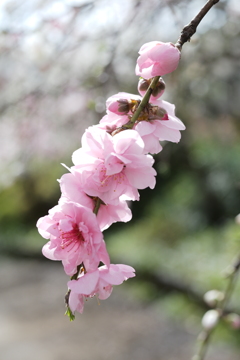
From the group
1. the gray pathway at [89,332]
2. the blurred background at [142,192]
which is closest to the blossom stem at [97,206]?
the blurred background at [142,192]

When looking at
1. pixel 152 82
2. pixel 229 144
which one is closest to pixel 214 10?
pixel 152 82

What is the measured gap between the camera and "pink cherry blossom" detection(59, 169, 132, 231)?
394 mm

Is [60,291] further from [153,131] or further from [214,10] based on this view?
[153,131]

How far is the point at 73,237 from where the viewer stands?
41cm

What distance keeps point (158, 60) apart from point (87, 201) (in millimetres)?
162

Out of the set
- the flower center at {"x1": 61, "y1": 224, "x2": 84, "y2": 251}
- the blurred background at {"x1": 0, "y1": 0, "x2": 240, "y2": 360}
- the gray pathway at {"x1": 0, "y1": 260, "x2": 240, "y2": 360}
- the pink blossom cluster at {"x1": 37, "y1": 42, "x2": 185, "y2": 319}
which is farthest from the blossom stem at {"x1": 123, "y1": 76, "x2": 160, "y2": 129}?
the gray pathway at {"x1": 0, "y1": 260, "x2": 240, "y2": 360}

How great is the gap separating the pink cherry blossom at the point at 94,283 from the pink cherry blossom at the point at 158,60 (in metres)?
0.21

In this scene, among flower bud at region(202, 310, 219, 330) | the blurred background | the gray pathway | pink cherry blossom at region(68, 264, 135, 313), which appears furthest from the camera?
the gray pathway

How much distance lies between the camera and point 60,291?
4.25 metres

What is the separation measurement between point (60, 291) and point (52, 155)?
4.71ft

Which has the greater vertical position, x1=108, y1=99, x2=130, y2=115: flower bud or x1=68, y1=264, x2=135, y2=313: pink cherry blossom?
x1=108, y1=99, x2=130, y2=115: flower bud

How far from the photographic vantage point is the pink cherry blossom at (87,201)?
1.29ft

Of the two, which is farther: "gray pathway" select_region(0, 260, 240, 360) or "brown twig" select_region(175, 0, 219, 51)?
"gray pathway" select_region(0, 260, 240, 360)

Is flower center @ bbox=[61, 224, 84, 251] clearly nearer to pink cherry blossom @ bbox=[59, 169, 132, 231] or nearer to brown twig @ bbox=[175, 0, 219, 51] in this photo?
pink cherry blossom @ bbox=[59, 169, 132, 231]
